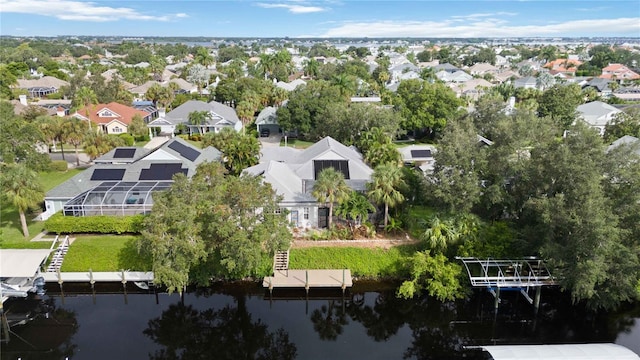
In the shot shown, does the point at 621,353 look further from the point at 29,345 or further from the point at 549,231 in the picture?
the point at 29,345

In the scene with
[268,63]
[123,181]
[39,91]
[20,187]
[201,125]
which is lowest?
[123,181]

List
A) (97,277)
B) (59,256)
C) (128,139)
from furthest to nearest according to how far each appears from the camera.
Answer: (128,139) → (59,256) → (97,277)

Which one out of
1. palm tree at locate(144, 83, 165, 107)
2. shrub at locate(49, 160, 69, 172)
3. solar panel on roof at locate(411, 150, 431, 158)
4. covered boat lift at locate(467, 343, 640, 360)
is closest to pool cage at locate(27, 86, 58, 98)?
palm tree at locate(144, 83, 165, 107)

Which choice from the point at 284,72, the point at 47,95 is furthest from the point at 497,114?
the point at 47,95

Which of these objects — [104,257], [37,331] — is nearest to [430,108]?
[104,257]

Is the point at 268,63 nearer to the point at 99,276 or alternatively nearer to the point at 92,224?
the point at 92,224

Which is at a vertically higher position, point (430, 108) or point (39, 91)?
point (430, 108)
